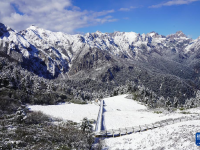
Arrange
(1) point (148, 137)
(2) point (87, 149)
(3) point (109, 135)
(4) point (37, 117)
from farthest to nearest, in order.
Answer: (4) point (37, 117), (3) point (109, 135), (1) point (148, 137), (2) point (87, 149)

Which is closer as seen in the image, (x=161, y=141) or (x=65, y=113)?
(x=161, y=141)

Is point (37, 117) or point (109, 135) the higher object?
point (37, 117)

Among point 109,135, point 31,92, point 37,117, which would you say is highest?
point 31,92

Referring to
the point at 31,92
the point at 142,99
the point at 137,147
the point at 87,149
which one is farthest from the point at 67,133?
the point at 142,99

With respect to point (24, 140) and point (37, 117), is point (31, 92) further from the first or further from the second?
point (24, 140)

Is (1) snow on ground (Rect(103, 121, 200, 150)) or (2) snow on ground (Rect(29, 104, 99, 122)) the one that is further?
Answer: (2) snow on ground (Rect(29, 104, 99, 122))

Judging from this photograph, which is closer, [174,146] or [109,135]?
[174,146]

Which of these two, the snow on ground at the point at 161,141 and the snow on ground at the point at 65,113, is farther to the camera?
the snow on ground at the point at 65,113

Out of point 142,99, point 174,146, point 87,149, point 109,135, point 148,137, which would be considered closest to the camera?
point 174,146
